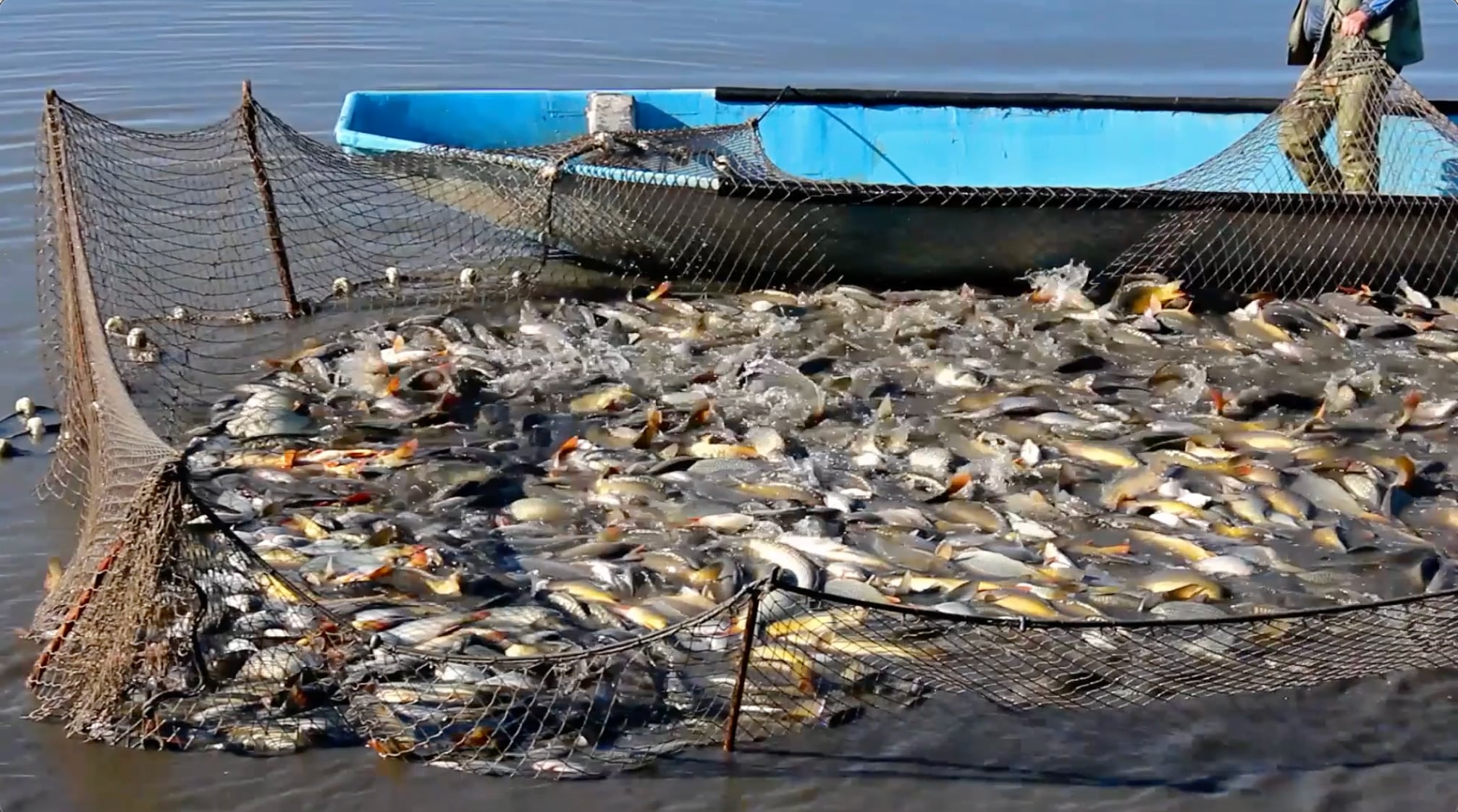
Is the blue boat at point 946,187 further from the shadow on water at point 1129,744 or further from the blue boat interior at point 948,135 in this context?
the shadow on water at point 1129,744

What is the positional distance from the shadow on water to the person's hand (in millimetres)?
5366

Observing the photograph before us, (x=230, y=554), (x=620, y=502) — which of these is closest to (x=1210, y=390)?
(x=620, y=502)

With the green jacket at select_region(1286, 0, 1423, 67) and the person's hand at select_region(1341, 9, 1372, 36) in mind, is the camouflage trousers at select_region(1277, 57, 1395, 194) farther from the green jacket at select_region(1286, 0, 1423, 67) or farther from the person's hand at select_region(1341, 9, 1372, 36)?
the green jacket at select_region(1286, 0, 1423, 67)

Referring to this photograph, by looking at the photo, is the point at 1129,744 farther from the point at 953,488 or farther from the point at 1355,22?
the point at 1355,22

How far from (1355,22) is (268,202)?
720cm

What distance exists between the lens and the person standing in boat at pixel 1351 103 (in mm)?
9430

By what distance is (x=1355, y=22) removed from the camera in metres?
9.45

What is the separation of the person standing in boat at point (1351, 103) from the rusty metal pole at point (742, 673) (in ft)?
20.1

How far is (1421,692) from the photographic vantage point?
5.75 metres

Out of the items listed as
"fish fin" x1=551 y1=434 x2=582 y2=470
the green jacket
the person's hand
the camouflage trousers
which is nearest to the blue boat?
the camouflage trousers

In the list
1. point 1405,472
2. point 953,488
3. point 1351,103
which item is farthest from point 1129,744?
point 1351,103

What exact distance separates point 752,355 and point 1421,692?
403 centimetres

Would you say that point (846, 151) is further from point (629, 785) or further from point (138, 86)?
point (138, 86)

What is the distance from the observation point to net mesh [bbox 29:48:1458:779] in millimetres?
5172
